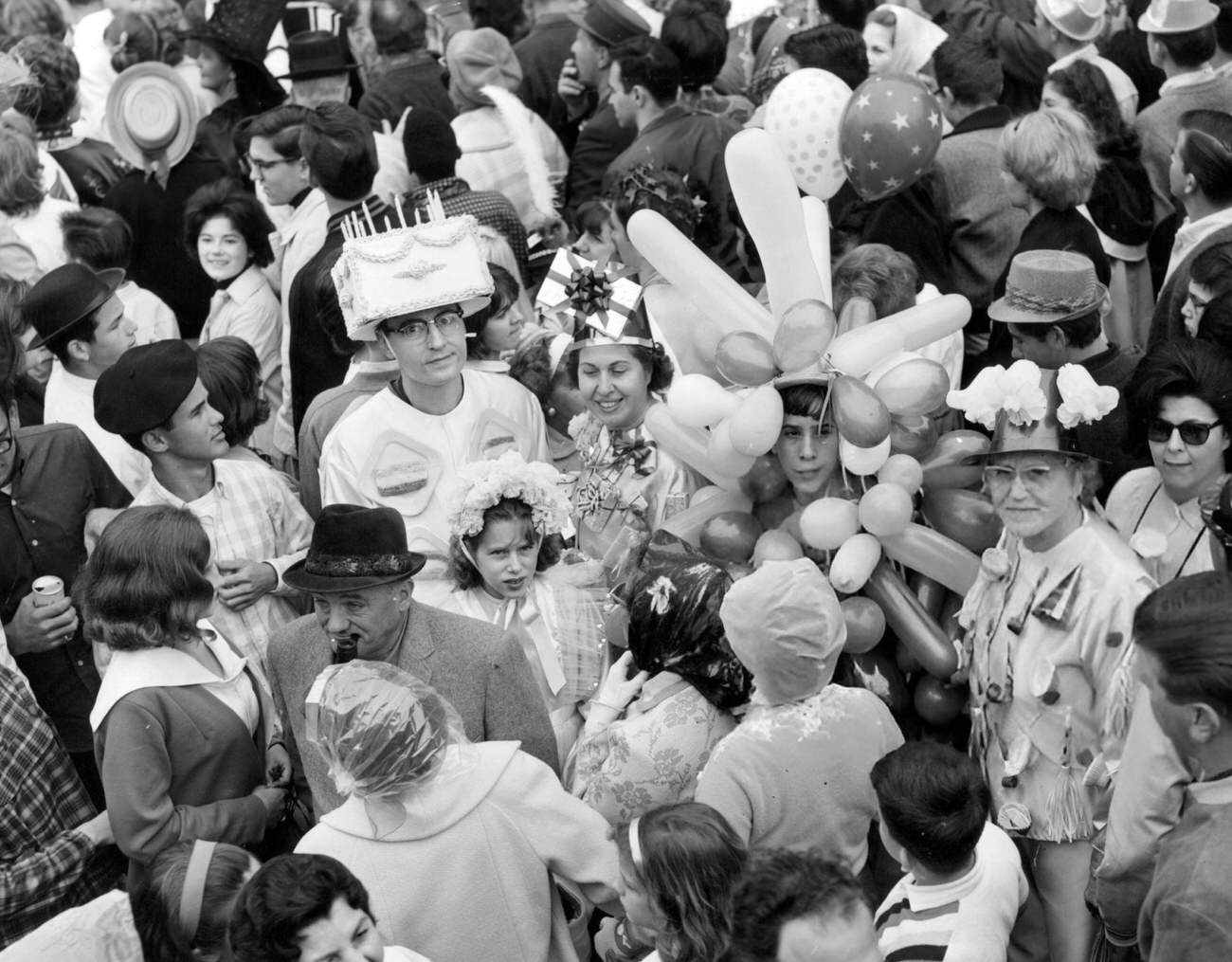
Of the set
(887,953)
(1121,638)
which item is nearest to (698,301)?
(1121,638)

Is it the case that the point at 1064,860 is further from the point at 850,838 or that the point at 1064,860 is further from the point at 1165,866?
the point at 1165,866

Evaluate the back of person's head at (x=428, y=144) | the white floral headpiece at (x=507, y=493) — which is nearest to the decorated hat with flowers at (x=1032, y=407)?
the white floral headpiece at (x=507, y=493)

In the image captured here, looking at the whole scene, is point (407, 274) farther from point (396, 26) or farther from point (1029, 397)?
point (396, 26)

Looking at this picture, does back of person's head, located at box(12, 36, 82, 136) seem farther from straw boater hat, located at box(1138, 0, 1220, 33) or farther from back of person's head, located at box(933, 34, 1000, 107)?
Answer: straw boater hat, located at box(1138, 0, 1220, 33)

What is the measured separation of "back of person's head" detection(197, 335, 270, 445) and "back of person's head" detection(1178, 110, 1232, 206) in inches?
119

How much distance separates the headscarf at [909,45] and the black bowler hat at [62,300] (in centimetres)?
392

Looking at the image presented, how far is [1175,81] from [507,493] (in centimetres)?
351

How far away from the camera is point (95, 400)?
4590 millimetres

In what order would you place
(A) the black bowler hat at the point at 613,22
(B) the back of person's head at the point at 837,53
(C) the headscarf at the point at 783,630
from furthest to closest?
(A) the black bowler hat at the point at 613,22
(B) the back of person's head at the point at 837,53
(C) the headscarf at the point at 783,630

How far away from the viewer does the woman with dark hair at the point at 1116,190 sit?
6105 mm

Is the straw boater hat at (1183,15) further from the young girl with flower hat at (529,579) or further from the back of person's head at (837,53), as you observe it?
the young girl with flower hat at (529,579)

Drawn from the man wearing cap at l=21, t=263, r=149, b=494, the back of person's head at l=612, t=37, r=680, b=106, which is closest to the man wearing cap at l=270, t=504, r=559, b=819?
the man wearing cap at l=21, t=263, r=149, b=494

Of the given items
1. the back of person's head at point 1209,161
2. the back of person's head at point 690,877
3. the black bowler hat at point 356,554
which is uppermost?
the back of person's head at point 690,877

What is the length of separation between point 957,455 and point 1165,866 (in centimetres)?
183
